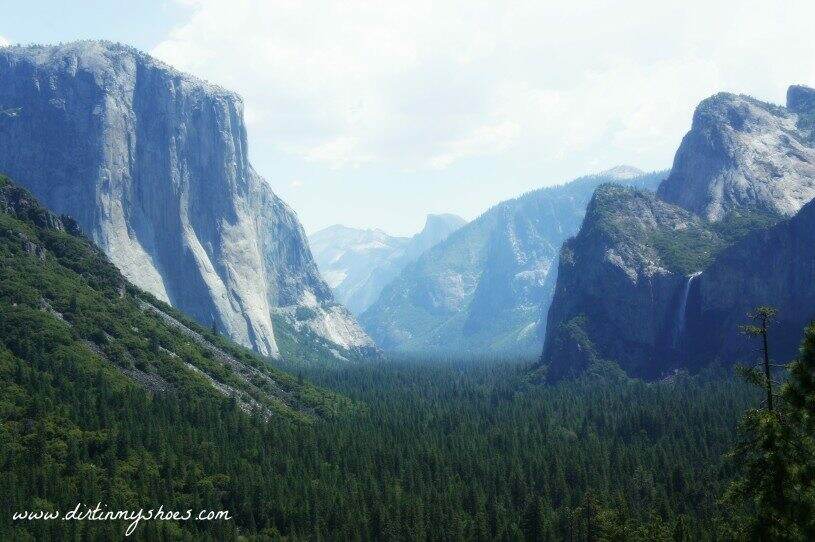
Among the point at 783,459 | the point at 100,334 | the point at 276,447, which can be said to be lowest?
the point at 276,447

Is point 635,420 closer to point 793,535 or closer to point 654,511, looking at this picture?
point 654,511

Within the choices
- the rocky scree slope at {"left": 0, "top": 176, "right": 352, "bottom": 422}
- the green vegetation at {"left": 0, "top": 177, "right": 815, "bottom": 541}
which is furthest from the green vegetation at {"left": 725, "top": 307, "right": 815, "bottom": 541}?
the rocky scree slope at {"left": 0, "top": 176, "right": 352, "bottom": 422}

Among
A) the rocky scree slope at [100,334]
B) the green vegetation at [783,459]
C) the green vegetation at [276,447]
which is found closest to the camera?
the green vegetation at [783,459]

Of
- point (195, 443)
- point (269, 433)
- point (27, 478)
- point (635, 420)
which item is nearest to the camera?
point (27, 478)

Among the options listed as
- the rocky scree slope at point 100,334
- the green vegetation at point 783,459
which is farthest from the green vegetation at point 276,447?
the rocky scree slope at point 100,334

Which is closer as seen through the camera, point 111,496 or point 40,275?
point 111,496

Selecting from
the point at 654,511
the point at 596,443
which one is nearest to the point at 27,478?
the point at 654,511

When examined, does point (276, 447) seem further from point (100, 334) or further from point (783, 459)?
point (783, 459)

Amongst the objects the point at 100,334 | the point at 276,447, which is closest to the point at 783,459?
the point at 276,447

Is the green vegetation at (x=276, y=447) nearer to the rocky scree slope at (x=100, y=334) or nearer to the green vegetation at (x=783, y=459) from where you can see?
the green vegetation at (x=783, y=459)

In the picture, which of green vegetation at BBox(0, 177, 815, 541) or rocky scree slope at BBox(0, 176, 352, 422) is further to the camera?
rocky scree slope at BBox(0, 176, 352, 422)

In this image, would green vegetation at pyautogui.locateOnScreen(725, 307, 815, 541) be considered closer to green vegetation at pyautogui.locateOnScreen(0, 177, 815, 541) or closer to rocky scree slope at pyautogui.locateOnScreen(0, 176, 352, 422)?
green vegetation at pyautogui.locateOnScreen(0, 177, 815, 541)
